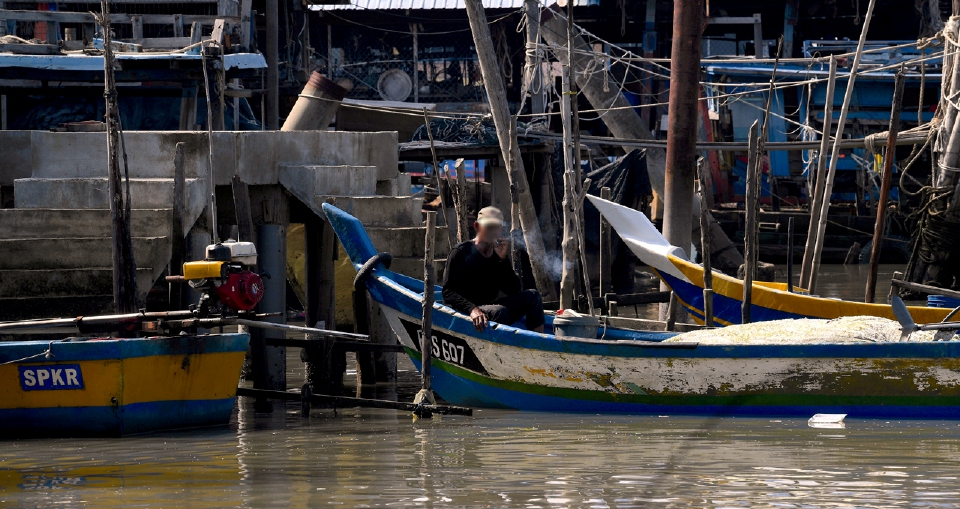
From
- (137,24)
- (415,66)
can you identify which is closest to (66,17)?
(137,24)

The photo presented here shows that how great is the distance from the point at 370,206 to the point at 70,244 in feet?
8.70

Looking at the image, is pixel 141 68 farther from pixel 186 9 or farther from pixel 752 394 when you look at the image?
pixel 752 394

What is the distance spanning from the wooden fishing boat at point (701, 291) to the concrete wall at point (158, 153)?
9.76 ft

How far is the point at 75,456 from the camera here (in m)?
7.54

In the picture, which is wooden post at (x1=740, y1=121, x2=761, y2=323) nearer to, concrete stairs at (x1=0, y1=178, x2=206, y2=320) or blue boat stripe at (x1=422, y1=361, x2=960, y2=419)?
blue boat stripe at (x1=422, y1=361, x2=960, y2=419)

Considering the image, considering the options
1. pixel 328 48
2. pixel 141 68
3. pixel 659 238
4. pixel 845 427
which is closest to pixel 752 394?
pixel 845 427

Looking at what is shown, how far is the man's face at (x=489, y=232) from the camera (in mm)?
9258

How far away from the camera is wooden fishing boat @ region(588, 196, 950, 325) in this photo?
11250 mm

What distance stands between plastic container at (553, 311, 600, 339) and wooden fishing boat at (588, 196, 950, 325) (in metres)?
2.15

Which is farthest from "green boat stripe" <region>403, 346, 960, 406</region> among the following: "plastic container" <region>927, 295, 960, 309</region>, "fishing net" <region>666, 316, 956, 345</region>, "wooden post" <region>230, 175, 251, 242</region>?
"plastic container" <region>927, 295, 960, 309</region>

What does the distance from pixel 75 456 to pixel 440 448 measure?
2.29m

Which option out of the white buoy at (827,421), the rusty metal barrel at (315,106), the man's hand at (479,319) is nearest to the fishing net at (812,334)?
the white buoy at (827,421)

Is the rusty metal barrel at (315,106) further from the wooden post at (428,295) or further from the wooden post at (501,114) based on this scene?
the wooden post at (428,295)

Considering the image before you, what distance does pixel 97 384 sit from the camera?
8.09 m
